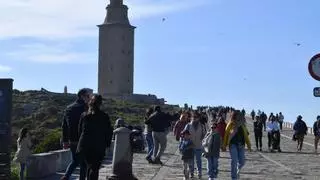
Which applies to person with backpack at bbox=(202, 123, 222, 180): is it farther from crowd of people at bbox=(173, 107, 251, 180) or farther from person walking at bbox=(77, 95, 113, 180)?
person walking at bbox=(77, 95, 113, 180)

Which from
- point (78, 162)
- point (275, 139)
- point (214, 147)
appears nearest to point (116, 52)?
point (275, 139)

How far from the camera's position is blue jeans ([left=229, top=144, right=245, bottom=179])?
688 inches

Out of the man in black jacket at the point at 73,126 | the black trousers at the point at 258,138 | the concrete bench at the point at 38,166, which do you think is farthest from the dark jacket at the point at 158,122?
the black trousers at the point at 258,138

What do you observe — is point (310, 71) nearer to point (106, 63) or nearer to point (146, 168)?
point (146, 168)

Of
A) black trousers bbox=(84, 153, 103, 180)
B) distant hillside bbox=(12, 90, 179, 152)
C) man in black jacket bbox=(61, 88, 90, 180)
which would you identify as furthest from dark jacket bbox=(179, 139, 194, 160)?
distant hillside bbox=(12, 90, 179, 152)

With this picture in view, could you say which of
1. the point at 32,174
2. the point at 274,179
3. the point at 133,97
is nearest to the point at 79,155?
the point at 32,174

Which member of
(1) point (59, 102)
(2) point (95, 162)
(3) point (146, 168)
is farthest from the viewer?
(1) point (59, 102)

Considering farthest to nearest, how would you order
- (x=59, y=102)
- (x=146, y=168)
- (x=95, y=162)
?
(x=59, y=102) < (x=146, y=168) < (x=95, y=162)

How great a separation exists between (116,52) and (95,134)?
106134mm

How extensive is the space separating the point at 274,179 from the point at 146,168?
4272 millimetres

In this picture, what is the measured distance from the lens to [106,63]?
393 feet

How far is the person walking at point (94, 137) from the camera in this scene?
13.0m

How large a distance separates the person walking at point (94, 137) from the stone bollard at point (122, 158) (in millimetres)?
1707

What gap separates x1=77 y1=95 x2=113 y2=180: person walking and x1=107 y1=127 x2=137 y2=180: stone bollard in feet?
5.60
